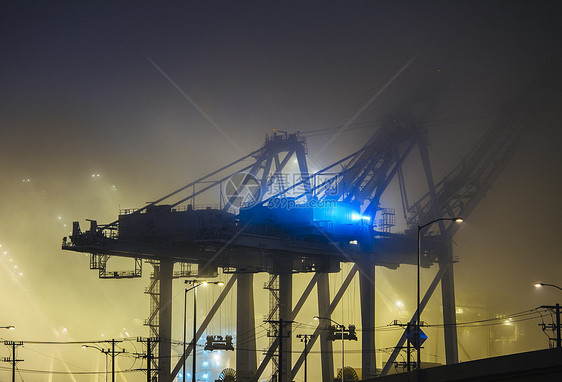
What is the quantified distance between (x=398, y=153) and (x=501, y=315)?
59775mm

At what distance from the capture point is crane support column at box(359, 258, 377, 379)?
3172 inches

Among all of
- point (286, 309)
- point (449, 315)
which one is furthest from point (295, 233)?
point (449, 315)

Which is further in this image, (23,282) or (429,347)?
(23,282)

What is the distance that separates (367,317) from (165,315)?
71.6ft

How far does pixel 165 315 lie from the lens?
263 ft

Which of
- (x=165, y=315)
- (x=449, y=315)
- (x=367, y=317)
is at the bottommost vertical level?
(x=367, y=317)

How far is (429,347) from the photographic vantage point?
143 metres

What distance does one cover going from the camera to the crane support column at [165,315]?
3118 inches

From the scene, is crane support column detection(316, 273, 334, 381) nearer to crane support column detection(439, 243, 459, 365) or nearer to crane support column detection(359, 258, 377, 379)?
crane support column detection(359, 258, 377, 379)

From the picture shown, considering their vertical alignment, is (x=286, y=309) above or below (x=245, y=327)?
above

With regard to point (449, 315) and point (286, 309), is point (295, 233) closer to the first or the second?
point (286, 309)

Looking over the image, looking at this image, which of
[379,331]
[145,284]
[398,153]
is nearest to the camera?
[398,153]

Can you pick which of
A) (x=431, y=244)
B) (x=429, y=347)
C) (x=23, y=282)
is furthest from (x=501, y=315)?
(x=23, y=282)

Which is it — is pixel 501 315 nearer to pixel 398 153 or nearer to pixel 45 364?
pixel 398 153
